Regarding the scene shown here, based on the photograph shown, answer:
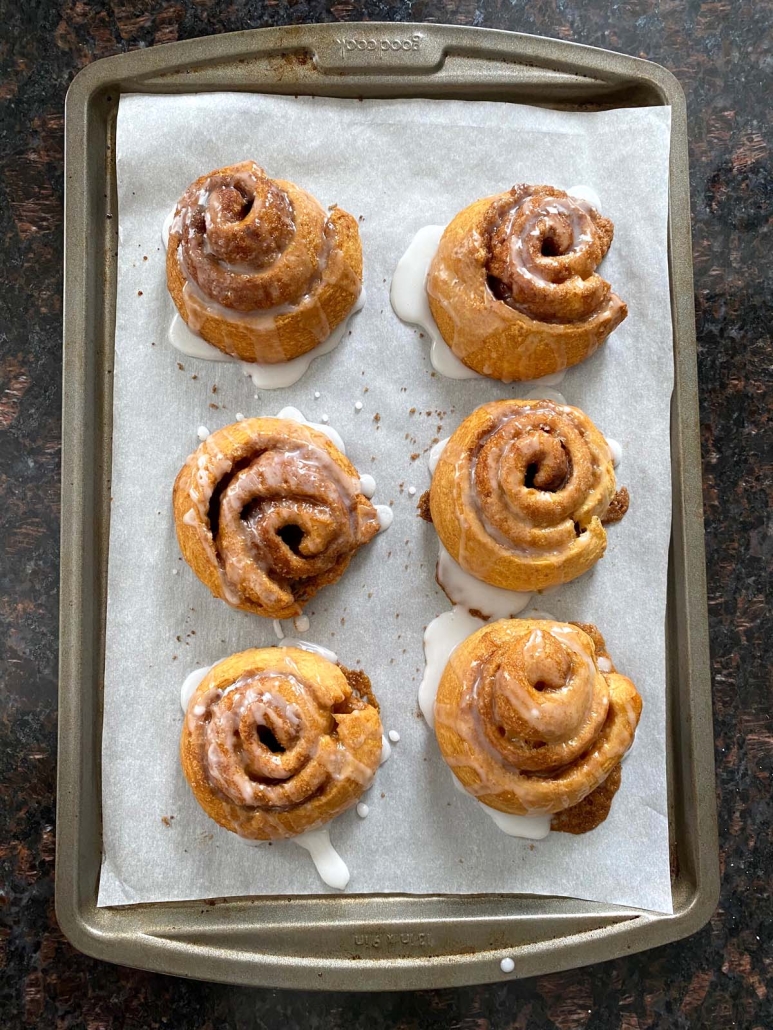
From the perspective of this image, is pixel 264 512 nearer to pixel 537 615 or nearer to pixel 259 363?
pixel 259 363

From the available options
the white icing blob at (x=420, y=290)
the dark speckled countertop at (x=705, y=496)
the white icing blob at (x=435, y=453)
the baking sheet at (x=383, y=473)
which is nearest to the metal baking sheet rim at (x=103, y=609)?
the baking sheet at (x=383, y=473)

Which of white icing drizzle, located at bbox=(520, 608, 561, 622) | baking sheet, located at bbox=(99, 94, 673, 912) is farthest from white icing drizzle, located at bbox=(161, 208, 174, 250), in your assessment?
white icing drizzle, located at bbox=(520, 608, 561, 622)

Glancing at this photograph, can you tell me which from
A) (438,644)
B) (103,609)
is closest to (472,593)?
(438,644)

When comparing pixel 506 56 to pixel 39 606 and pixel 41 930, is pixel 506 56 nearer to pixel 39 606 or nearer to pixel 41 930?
pixel 39 606

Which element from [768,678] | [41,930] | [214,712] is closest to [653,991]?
[768,678]

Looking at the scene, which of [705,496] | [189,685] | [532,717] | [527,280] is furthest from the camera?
[705,496]

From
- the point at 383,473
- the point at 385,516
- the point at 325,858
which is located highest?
the point at 383,473

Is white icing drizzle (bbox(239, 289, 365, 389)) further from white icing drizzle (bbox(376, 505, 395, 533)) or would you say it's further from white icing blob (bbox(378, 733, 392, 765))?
white icing blob (bbox(378, 733, 392, 765))

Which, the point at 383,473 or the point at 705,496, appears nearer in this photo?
the point at 383,473
